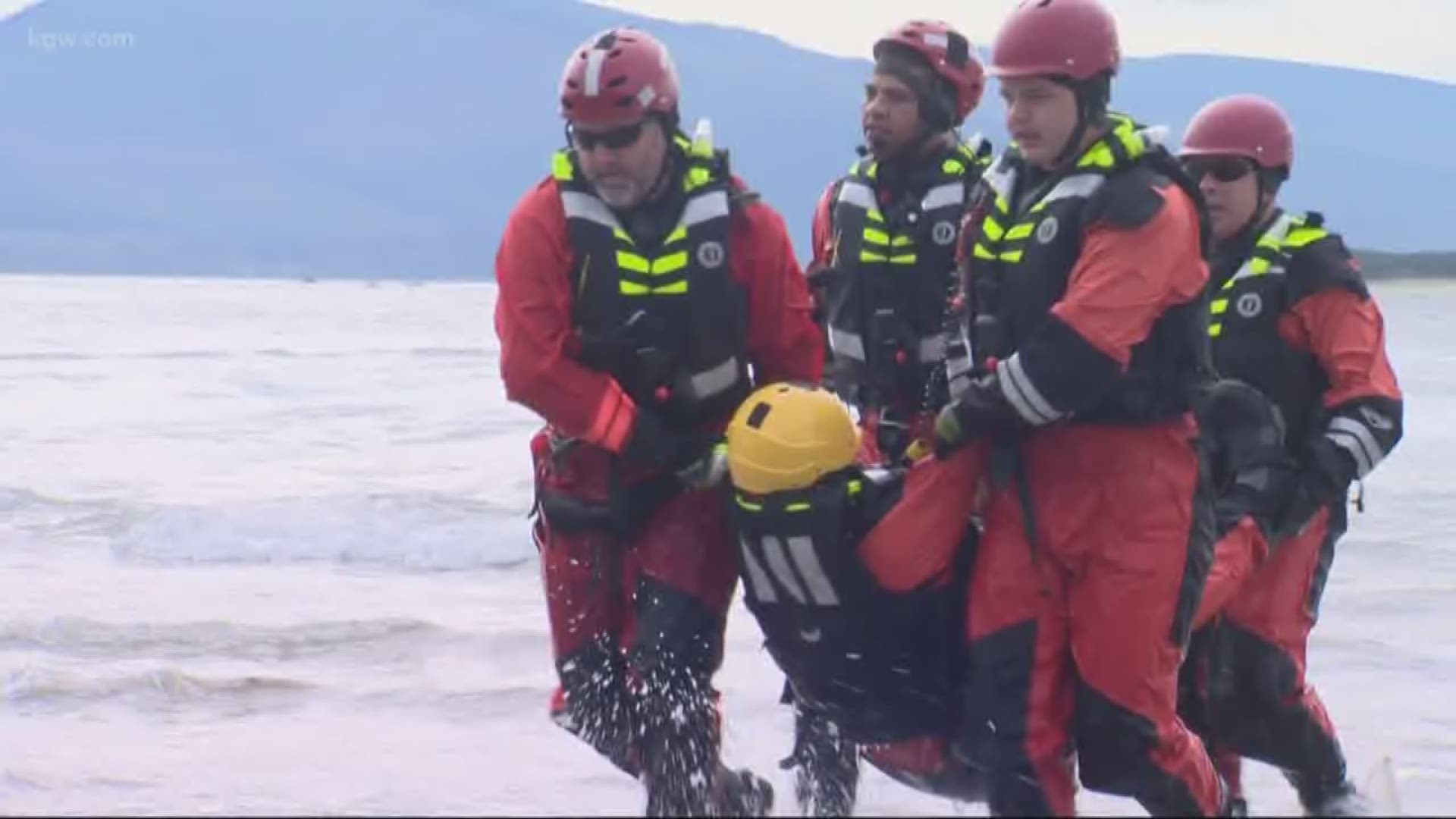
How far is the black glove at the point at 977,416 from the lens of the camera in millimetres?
3826

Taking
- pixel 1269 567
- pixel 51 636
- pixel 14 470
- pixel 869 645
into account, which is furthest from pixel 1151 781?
pixel 14 470

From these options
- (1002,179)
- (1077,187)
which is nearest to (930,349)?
(1002,179)

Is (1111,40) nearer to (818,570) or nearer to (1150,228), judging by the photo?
(1150,228)

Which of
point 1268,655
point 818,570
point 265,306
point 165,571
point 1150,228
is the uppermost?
point 1150,228

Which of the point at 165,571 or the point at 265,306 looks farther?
the point at 265,306

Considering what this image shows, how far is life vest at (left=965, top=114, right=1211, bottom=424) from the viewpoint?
3.84 metres

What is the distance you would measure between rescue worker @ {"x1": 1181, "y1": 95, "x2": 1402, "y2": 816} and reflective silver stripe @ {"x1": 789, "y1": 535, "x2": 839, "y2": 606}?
118cm

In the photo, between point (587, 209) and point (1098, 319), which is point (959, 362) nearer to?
point (1098, 319)

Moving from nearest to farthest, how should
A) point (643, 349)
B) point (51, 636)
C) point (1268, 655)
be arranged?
point (643, 349), point (1268, 655), point (51, 636)

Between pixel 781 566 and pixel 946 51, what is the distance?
163cm

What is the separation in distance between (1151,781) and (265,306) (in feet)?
144

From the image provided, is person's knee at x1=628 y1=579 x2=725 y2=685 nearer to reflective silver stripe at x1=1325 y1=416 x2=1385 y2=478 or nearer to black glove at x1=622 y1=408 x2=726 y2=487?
black glove at x1=622 y1=408 x2=726 y2=487

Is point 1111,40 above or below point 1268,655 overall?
above

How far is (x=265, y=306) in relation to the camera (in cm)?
4600
